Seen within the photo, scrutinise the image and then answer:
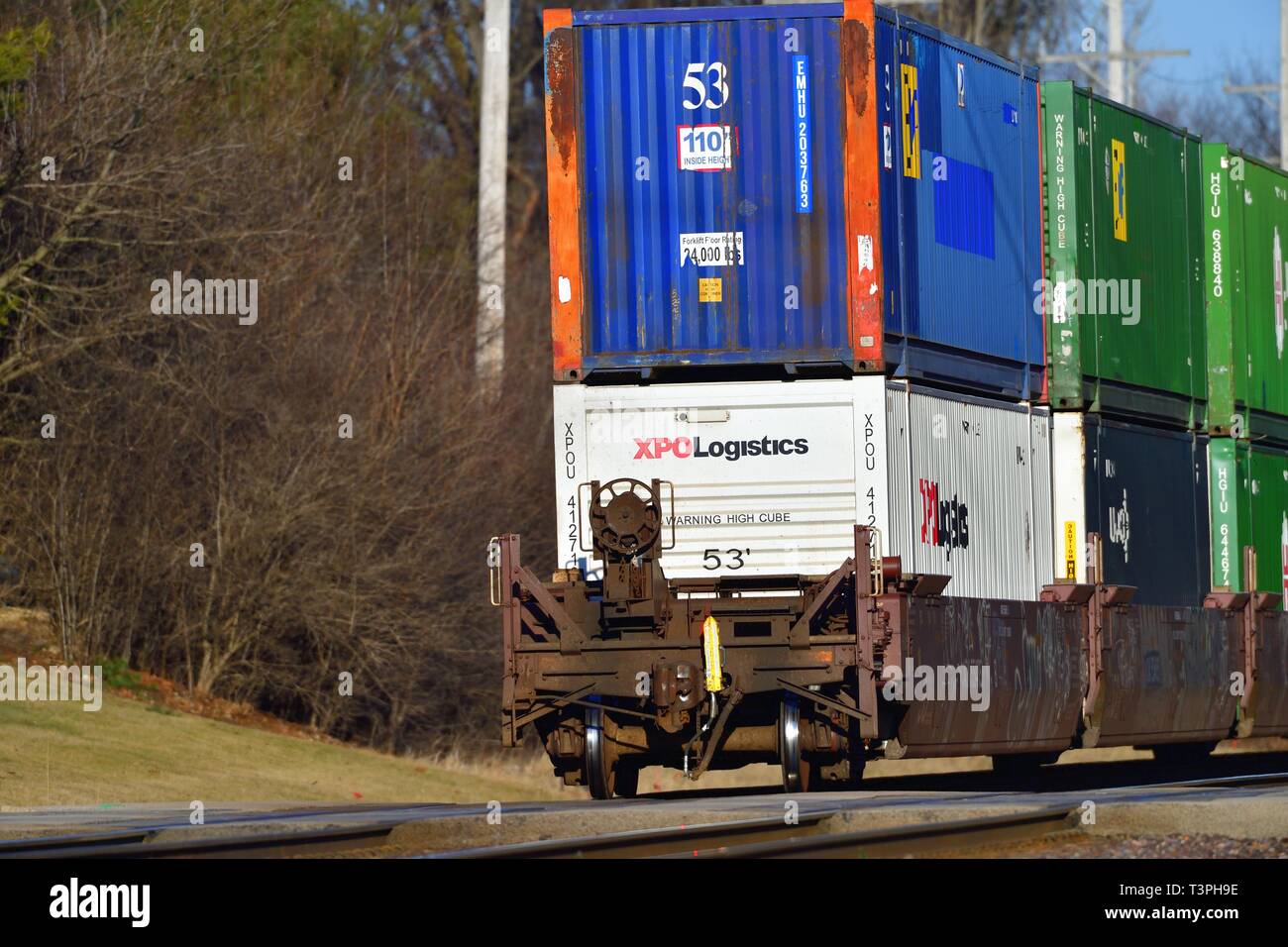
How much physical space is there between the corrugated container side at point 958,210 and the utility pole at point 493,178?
17381 millimetres

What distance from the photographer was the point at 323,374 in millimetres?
31172

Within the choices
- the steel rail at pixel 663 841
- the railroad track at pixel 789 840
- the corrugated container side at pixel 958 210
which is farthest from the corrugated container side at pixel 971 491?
the railroad track at pixel 789 840

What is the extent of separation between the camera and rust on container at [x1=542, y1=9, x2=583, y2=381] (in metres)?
16.7

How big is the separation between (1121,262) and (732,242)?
549 centimetres

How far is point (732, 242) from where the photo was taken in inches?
655

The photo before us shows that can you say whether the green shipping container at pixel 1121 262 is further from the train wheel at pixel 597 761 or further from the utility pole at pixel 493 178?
the utility pole at pixel 493 178

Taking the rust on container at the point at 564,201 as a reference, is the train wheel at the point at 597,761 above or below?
below

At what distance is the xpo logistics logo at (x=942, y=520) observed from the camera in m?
17.0

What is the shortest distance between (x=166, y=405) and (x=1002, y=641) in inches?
595

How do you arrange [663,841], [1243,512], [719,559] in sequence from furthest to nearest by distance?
[1243,512] → [719,559] → [663,841]

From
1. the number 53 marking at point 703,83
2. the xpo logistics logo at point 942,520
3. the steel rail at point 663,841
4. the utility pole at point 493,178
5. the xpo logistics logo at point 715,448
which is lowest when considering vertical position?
the steel rail at point 663,841

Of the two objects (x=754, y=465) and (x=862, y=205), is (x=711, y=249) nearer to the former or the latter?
(x=862, y=205)

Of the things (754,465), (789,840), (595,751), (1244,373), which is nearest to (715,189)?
(754,465)

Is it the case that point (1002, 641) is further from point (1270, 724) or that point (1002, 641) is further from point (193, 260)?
point (193, 260)
